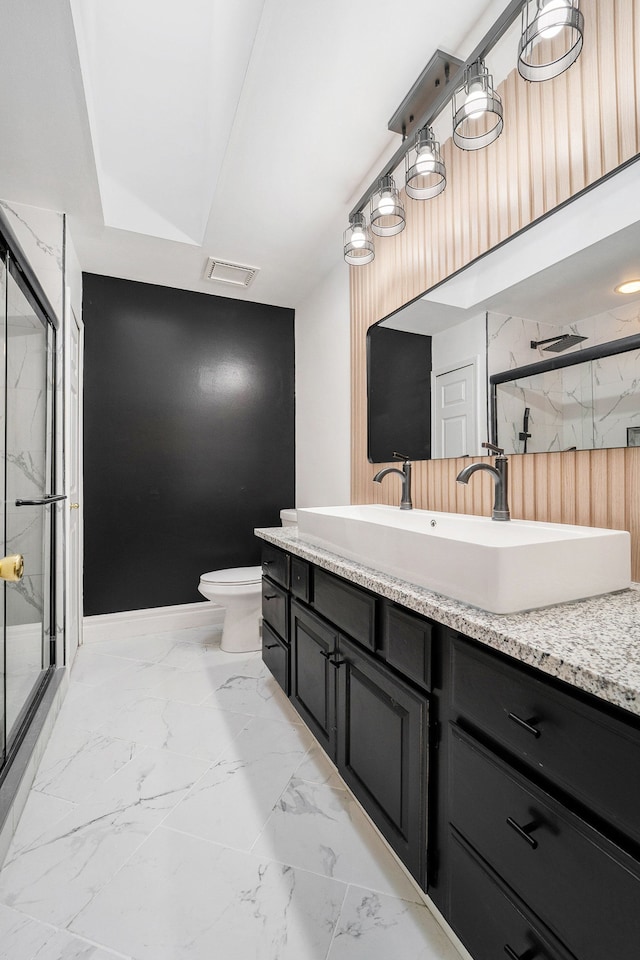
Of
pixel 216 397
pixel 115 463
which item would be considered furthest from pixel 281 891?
pixel 216 397

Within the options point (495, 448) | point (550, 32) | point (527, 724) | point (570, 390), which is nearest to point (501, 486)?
point (495, 448)

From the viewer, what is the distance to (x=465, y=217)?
164 centimetres

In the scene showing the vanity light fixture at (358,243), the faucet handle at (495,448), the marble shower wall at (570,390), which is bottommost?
the faucet handle at (495,448)

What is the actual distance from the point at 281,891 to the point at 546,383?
157 cm

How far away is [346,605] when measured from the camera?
1400 mm

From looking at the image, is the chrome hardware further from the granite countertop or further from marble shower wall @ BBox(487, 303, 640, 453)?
marble shower wall @ BBox(487, 303, 640, 453)

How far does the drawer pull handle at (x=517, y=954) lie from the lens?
0.77m

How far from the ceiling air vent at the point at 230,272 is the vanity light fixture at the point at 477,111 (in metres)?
1.75

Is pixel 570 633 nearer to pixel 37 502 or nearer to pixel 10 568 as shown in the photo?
pixel 10 568

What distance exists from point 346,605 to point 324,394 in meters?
1.80

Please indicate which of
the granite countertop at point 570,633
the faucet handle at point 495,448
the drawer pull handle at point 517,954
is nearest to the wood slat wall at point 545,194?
the faucet handle at point 495,448

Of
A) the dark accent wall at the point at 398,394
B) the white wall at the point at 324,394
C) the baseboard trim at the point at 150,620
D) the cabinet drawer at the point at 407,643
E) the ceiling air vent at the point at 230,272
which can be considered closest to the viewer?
the cabinet drawer at the point at 407,643

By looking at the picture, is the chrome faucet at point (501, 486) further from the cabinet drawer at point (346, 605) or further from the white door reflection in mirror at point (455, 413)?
the cabinet drawer at point (346, 605)

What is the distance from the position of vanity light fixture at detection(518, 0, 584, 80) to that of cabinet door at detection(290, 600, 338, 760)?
5.43ft
